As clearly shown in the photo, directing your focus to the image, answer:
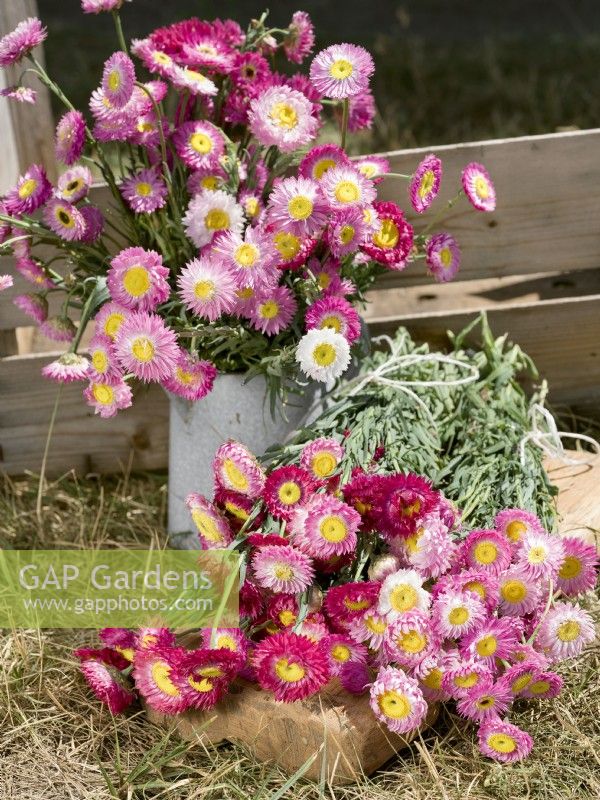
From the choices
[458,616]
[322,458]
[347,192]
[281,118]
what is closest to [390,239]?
[347,192]

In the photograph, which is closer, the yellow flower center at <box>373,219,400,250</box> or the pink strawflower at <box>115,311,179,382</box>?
the pink strawflower at <box>115,311,179,382</box>

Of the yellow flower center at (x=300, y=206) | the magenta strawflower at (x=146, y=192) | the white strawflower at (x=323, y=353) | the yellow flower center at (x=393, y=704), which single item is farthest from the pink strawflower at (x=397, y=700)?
the magenta strawflower at (x=146, y=192)

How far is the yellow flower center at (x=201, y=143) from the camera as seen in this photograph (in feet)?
4.85

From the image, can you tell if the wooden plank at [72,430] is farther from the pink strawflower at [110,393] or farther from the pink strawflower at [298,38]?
the pink strawflower at [298,38]

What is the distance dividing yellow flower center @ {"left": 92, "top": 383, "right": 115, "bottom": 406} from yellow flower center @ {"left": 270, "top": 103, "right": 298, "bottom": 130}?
1.40 ft

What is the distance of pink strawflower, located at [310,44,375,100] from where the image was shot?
1398 mm

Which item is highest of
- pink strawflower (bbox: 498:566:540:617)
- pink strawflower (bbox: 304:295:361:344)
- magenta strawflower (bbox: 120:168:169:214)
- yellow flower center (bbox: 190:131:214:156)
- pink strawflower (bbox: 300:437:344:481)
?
yellow flower center (bbox: 190:131:214:156)

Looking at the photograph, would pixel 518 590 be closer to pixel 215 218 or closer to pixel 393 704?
pixel 393 704

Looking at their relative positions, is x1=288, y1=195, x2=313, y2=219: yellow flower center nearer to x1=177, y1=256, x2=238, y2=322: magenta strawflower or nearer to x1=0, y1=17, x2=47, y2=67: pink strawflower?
x1=177, y1=256, x2=238, y2=322: magenta strawflower

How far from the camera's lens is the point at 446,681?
1.28m

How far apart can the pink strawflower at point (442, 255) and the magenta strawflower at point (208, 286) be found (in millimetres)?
330

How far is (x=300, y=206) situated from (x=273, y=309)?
0.48ft

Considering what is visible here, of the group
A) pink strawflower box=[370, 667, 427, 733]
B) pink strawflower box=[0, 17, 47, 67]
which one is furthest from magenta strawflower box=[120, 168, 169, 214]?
pink strawflower box=[370, 667, 427, 733]

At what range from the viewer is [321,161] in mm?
1463
